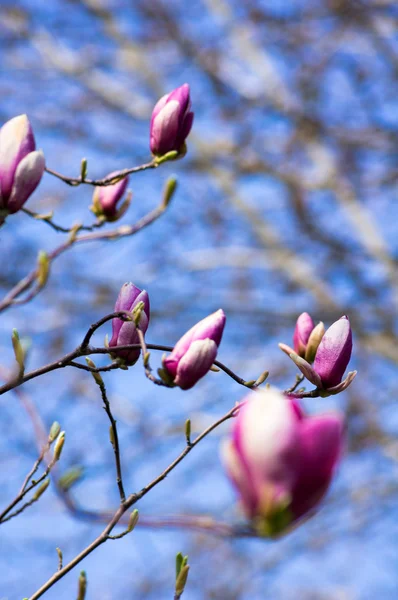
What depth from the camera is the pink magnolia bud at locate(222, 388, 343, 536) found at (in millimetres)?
399

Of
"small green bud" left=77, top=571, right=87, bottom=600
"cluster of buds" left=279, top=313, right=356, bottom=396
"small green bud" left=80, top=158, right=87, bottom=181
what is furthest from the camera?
"small green bud" left=80, top=158, right=87, bottom=181

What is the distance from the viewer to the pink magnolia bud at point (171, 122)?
2.46 ft

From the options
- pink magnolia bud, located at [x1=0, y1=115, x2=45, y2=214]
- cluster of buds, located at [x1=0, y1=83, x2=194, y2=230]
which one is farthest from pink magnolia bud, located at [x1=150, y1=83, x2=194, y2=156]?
pink magnolia bud, located at [x1=0, y1=115, x2=45, y2=214]

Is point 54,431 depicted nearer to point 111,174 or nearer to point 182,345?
point 182,345

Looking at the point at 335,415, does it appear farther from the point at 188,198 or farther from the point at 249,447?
the point at 188,198

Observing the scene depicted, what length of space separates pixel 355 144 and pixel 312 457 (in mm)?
3068

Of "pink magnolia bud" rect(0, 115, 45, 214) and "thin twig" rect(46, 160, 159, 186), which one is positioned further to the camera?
"thin twig" rect(46, 160, 159, 186)

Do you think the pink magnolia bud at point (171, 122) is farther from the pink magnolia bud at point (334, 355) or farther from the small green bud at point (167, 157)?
the pink magnolia bud at point (334, 355)

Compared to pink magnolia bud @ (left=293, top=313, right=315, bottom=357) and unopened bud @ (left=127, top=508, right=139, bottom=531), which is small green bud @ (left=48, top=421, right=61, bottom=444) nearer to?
unopened bud @ (left=127, top=508, right=139, bottom=531)

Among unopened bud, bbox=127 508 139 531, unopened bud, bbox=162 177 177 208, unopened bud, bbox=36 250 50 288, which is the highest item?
unopened bud, bbox=36 250 50 288

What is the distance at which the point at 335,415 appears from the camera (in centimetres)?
41

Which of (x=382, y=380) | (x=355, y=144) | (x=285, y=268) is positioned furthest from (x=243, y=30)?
(x=382, y=380)

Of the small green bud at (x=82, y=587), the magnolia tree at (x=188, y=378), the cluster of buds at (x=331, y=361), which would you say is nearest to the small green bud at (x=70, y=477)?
the magnolia tree at (x=188, y=378)

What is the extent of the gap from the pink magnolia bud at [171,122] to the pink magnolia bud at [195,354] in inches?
10.6
